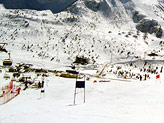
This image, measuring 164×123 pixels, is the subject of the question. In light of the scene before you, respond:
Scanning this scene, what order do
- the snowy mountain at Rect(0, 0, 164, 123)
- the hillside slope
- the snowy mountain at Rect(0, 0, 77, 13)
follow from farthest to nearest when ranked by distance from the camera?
the snowy mountain at Rect(0, 0, 77, 13) < the hillside slope < the snowy mountain at Rect(0, 0, 164, 123)

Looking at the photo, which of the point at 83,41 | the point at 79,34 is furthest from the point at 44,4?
the point at 83,41

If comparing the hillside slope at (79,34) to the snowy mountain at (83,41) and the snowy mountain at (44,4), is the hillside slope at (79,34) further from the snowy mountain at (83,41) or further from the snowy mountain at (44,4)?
the snowy mountain at (44,4)

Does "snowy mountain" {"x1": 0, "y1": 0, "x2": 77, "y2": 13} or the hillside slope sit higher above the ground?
"snowy mountain" {"x1": 0, "y1": 0, "x2": 77, "y2": 13}

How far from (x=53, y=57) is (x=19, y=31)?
23533 mm

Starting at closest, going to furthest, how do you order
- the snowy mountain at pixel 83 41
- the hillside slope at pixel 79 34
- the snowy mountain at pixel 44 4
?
1. the snowy mountain at pixel 83 41
2. the hillside slope at pixel 79 34
3. the snowy mountain at pixel 44 4

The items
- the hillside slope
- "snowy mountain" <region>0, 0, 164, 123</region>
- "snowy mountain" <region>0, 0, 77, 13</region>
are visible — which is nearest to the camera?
"snowy mountain" <region>0, 0, 164, 123</region>

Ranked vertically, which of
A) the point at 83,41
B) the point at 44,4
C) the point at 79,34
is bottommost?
the point at 83,41

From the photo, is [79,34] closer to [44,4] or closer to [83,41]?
[83,41]

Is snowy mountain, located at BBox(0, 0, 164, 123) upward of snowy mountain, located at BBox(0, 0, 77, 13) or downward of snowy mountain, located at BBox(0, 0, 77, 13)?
downward

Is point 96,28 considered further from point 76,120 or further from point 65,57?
point 76,120

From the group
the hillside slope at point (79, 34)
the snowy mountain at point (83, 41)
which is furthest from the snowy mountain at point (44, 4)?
the hillside slope at point (79, 34)

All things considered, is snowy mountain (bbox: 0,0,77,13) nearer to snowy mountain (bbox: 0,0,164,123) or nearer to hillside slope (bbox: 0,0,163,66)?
snowy mountain (bbox: 0,0,164,123)

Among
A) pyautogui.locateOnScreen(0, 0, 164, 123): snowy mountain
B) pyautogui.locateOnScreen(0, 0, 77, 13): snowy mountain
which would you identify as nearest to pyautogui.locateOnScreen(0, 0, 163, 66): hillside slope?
pyautogui.locateOnScreen(0, 0, 164, 123): snowy mountain

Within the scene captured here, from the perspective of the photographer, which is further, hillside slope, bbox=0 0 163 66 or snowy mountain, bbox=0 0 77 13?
snowy mountain, bbox=0 0 77 13
